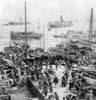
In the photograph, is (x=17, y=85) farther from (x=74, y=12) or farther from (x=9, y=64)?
(x=74, y=12)

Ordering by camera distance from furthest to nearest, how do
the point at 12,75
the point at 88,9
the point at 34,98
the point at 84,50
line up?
the point at 88,9, the point at 84,50, the point at 12,75, the point at 34,98

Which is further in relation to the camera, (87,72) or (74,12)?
(74,12)

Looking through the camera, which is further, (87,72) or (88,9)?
(88,9)

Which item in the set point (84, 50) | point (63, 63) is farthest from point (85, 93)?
point (84, 50)

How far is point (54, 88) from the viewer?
58.4 feet

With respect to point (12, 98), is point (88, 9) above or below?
above

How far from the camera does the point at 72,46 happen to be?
3772 centimetres

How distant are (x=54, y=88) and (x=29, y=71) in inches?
167

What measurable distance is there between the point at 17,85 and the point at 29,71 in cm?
261

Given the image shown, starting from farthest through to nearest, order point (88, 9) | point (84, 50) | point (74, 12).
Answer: point (74, 12)
point (88, 9)
point (84, 50)

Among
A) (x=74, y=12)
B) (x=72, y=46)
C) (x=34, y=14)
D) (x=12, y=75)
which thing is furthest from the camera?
(x=34, y=14)

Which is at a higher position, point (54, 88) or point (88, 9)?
point (88, 9)

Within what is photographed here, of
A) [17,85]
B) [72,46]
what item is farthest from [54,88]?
[72,46]

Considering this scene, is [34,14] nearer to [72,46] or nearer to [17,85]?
[72,46]
